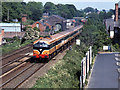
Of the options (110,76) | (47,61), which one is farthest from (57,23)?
(110,76)

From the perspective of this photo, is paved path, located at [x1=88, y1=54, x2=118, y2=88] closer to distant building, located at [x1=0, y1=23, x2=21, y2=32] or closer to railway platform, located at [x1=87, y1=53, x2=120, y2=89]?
railway platform, located at [x1=87, y1=53, x2=120, y2=89]

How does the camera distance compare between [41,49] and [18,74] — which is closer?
[18,74]

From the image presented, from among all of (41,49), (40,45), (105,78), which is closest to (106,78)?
(105,78)

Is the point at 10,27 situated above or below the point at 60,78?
above

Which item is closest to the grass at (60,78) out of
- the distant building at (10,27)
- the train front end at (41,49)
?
the train front end at (41,49)

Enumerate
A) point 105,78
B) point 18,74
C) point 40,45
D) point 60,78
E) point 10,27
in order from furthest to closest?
point 10,27 < point 40,45 < point 18,74 < point 105,78 < point 60,78

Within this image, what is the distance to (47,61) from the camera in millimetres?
23281

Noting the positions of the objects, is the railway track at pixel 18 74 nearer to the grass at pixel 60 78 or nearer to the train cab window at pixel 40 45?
the grass at pixel 60 78

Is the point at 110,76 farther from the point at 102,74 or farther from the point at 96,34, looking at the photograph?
the point at 96,34

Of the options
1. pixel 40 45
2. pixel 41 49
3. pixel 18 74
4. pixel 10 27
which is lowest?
pixel 18 74

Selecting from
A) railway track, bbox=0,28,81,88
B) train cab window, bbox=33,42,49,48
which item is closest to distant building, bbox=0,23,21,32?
railway track, bbox=0,28,81,88

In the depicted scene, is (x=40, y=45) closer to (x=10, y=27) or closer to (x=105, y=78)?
(x=105, y=78)

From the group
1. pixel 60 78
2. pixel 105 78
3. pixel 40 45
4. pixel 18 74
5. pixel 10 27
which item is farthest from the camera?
pixel 10 27

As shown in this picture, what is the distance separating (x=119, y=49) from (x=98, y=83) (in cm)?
2029
